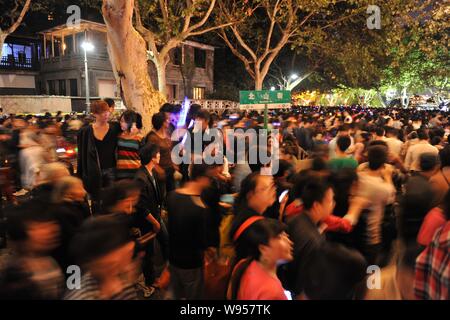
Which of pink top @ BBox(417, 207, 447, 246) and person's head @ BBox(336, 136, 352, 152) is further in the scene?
person's head @ BBox(336, 136, 352, 152)

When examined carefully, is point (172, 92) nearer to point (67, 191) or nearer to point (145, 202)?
point (145, 202)

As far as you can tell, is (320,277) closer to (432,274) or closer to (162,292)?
(432,274)

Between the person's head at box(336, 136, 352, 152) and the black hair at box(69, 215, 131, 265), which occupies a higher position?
the person's head at box(336, 136, 352, 152)

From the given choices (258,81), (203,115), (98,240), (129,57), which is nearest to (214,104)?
(258,81)

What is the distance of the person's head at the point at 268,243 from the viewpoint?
228cm

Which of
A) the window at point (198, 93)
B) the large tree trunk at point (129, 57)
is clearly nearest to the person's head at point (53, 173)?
the large tree trunk at point (129, 57)

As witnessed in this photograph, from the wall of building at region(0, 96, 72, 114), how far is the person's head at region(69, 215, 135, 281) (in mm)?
20748

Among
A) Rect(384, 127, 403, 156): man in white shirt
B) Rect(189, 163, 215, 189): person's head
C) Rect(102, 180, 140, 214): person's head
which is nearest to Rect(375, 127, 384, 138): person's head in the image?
Rect(384, 127, 403, 156): man in white shirt

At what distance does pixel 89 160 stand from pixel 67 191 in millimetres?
1409

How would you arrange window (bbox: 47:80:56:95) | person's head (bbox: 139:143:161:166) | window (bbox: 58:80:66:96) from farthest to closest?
window (bbox: 47:80:56:95) < window (bbox: 58:80:66:96) < person's head (bbox: 139:143:161:166)

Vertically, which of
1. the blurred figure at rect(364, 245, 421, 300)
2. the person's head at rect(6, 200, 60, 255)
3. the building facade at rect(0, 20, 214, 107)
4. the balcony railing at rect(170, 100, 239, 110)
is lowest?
the blurred figure at rect(364, 245, 421, 300)

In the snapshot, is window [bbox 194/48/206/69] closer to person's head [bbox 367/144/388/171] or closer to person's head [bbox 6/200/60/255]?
person's head [bbox 367/144/388/171]

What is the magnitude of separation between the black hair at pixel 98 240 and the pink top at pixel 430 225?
89.7 inches

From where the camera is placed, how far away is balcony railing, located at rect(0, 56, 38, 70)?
1113 inches
